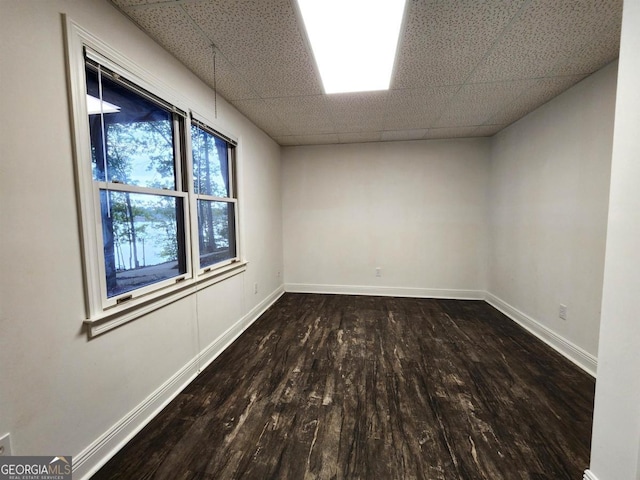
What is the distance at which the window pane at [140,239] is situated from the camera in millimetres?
1487

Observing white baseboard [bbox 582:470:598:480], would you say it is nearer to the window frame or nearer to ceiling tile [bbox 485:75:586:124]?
the window frame

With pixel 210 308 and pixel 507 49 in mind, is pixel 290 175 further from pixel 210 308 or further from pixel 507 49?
pixel 507 49

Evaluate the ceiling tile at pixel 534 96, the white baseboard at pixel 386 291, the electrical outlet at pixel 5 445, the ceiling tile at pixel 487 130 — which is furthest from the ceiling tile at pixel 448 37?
the white baseboard at pixel 386 291

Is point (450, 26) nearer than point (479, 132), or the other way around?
point (450, 26)

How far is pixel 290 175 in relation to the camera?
438cm

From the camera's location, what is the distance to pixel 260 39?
1710 millimetres

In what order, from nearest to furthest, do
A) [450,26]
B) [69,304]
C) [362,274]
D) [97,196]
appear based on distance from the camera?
[69,304] < [97,196] < [450,26] < [362,274]

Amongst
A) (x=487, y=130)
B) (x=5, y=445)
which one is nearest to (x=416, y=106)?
(x=487, y=130)

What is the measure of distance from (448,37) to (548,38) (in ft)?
2.13

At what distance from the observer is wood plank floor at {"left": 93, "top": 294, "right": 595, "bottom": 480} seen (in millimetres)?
1354

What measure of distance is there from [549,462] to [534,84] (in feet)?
9.14

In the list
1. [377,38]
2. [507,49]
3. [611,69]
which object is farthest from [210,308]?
[611,69]

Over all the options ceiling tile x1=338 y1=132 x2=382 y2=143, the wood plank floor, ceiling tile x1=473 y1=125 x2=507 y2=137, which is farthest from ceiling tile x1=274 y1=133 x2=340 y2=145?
the wood plank floor

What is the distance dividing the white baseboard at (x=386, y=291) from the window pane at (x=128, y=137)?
2899mm
